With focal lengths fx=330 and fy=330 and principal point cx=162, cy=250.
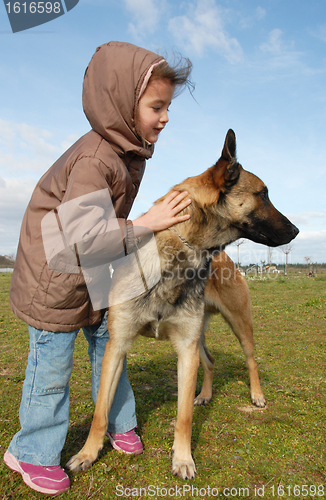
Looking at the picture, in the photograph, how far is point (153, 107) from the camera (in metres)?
2.34

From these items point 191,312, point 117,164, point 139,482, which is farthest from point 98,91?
point 139,482

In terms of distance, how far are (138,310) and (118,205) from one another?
82 centimetres

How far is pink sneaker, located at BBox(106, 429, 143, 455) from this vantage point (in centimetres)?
262

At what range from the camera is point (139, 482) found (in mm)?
2281

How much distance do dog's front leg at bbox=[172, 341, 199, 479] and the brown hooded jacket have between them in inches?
36.3

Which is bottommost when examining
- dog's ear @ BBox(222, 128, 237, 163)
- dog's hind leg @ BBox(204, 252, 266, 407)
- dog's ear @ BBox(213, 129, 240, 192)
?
dog's hind leg @ BBox(204, 252, 266, 407)

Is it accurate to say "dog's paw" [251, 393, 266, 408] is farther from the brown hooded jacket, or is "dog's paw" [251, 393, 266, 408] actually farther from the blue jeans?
the brown hooded jacket

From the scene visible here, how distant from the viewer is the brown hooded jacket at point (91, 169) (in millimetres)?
2119

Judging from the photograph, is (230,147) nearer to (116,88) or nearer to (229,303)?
(116,88)

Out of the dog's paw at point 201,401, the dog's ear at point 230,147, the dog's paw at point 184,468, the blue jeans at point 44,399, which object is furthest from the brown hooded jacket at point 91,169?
the dog's paw at point 201,401

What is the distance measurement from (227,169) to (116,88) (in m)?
1.03

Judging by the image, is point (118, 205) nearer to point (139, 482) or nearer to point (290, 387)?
point (139, 482)

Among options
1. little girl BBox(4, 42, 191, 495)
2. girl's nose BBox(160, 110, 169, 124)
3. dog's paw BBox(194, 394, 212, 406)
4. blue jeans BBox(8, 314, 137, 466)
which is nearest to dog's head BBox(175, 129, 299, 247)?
girl's nose BBox(160, 110, 169, 124)

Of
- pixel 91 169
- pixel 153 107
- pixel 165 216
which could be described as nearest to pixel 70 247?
pixel 91 169
